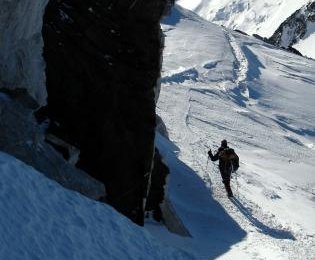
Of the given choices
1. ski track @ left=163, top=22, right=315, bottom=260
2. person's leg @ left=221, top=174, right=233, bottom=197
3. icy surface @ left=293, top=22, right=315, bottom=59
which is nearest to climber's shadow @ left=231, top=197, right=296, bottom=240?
ski track @ left=163, top=22, right=315, bottom=260

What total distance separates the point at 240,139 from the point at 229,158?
11.4 m

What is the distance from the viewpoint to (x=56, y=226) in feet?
30.2

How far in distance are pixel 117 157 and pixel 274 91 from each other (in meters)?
33.8

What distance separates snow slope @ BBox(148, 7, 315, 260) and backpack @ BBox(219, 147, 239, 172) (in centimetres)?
70

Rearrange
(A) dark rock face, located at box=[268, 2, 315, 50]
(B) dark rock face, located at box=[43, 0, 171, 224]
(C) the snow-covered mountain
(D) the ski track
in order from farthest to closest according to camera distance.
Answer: (A) dark rock face, located at box=[268, 2, 315, 50] < (C) the snow-covered mountain < (D) the ski track < (B) dark rock face, located at box=[43, 0, 171, 224]

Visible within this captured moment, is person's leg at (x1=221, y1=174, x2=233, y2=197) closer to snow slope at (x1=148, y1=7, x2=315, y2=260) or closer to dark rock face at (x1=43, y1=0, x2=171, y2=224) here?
snow slope at (x1=148, y1=7, x2=315, y2=260)

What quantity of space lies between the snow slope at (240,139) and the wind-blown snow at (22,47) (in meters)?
3.84

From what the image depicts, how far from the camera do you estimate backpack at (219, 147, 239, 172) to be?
18.2m

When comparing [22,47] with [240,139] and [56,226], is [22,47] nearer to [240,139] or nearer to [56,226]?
[56,226]

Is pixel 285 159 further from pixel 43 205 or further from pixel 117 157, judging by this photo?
pixel 43 205

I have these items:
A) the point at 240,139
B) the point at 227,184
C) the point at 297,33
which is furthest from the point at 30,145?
the point at 297,33

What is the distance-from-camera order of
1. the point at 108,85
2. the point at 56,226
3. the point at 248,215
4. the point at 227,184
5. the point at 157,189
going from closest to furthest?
the point at 56,226
the point at 108,85
the point at 157,189
the point at 248,215
the point at 227,184

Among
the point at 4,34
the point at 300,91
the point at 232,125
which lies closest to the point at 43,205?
the point at 4,34

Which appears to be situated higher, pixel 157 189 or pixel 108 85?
pixel 108 85
